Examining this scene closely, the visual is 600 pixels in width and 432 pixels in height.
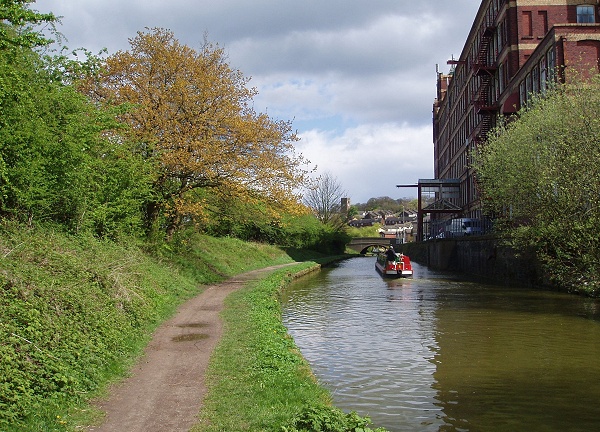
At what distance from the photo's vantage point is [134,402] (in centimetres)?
764

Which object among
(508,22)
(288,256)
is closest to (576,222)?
(508,22)

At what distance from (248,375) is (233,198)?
16.0m

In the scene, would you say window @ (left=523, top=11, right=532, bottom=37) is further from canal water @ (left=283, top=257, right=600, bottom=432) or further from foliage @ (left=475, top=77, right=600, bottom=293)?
canal water @ (left=283, top=257, right=600, bottom=432)

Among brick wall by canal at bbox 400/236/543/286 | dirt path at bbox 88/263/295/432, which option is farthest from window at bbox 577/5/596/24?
dirt path at bbox 88/263/295/432

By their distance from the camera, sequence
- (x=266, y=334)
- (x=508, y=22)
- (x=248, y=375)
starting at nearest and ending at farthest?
(x=248, y=375), (x=266, y=334), (x=508, y=22)

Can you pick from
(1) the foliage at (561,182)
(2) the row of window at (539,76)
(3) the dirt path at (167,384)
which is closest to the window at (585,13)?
(2) the row of window at (539,76)

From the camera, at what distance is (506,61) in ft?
155

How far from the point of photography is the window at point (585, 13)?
142ft

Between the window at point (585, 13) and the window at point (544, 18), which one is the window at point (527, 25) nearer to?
the window at point (544, 18)

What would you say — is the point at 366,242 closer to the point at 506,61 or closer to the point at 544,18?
the point at 506,61

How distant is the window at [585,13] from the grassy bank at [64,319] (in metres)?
39.6

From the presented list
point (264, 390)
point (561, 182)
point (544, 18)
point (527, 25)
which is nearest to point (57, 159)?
point (264, 390)

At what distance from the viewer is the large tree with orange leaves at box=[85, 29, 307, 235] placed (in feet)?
73.4

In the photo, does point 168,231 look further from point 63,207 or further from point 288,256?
point 288,256
